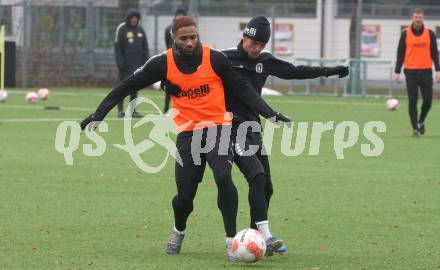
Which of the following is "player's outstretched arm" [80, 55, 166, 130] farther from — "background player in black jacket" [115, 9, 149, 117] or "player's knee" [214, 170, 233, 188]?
"background player in black jacket" [115, 9, 149, 117]

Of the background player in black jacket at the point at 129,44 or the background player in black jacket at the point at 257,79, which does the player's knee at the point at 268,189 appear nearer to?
the background player in black jacket at the point at 257,79

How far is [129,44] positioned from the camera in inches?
973

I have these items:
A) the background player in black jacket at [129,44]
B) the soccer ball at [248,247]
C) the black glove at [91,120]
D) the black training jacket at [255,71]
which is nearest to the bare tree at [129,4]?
the background player in black jacket at [129,44]

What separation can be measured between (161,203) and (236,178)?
2.37 metres

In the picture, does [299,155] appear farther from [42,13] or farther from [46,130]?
[42,13]

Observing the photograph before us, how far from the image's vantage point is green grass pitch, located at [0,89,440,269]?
29.1ft

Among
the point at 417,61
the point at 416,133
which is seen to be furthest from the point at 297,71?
the point at 416,133

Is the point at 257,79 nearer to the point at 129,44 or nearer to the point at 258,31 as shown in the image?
the point at 258,31

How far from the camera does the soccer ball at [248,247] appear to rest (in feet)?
28.0

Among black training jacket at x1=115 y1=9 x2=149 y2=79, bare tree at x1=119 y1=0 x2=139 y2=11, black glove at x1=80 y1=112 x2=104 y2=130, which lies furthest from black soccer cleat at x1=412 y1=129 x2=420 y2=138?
bare tree at x1=119 y1=0 x2=139 y2=11

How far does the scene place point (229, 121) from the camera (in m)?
9.16

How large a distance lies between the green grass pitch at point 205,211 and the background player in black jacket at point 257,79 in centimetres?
40

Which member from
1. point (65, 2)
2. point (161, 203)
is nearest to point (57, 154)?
point (161, 203)

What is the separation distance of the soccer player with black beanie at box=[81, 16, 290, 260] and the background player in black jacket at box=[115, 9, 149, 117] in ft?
50.5
